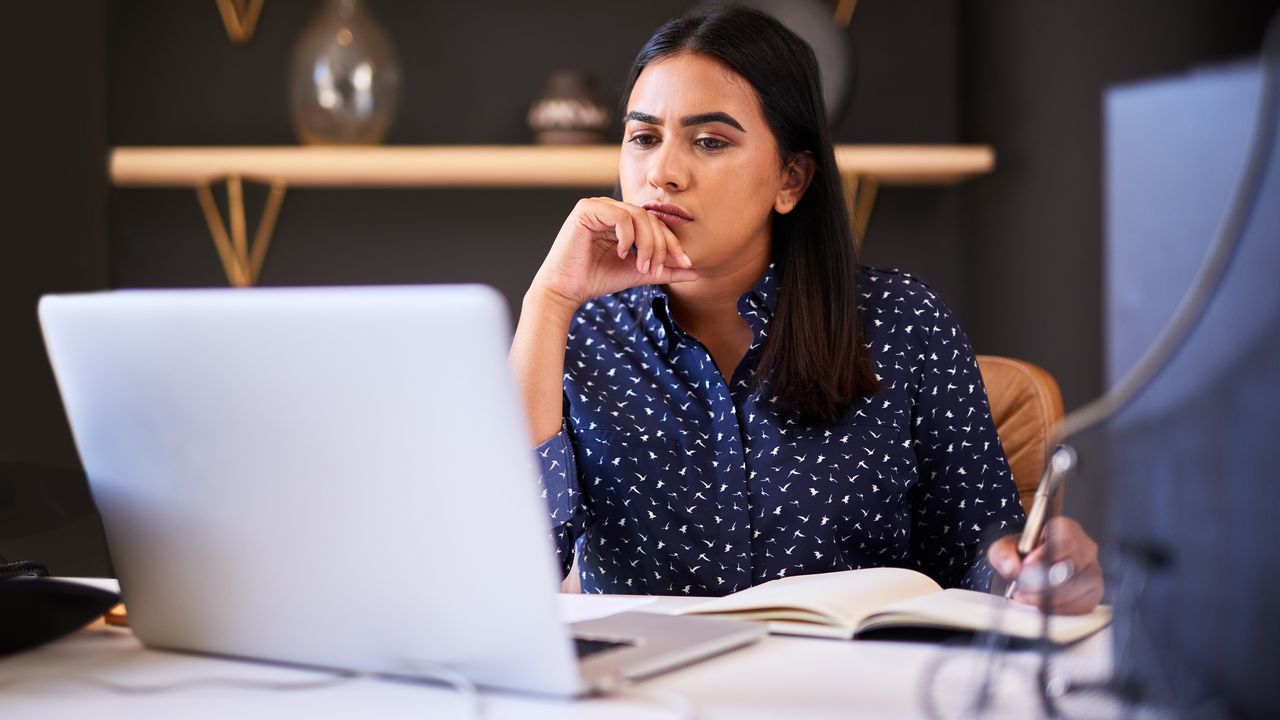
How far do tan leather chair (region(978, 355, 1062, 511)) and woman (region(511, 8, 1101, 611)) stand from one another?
0.35 feet

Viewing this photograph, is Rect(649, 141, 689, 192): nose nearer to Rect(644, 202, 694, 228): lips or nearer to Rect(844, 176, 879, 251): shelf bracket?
Rect(644, 202, 694, 228): lips

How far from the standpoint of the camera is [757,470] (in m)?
1.35

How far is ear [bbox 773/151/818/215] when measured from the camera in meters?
1.54

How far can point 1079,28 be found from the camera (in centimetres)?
207

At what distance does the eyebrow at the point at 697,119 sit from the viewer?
1.42 metres

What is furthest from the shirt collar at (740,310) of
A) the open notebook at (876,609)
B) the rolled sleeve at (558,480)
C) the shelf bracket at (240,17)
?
the shelf bracket at (240,17)

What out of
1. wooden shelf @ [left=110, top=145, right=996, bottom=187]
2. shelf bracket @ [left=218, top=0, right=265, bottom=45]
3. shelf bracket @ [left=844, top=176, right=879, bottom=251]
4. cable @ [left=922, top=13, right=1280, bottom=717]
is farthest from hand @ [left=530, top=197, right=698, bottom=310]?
shelf bracket @ [left=218, top=0, right=265, bottom=45]

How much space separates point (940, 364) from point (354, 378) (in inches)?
36.9

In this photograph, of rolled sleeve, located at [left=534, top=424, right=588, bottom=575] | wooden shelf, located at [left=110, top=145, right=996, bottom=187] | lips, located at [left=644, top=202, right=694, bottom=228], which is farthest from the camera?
wooden shelf, located at [left=110, top=145, right=996, bottom=187]

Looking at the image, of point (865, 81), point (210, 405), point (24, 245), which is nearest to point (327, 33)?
point (24, 245)

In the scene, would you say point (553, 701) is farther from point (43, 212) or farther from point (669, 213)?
point (43, 212)

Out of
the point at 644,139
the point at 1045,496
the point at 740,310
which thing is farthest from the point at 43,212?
the point at 1045,496

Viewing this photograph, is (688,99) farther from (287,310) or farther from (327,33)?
(327,33)

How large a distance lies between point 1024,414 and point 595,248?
0.58 m
